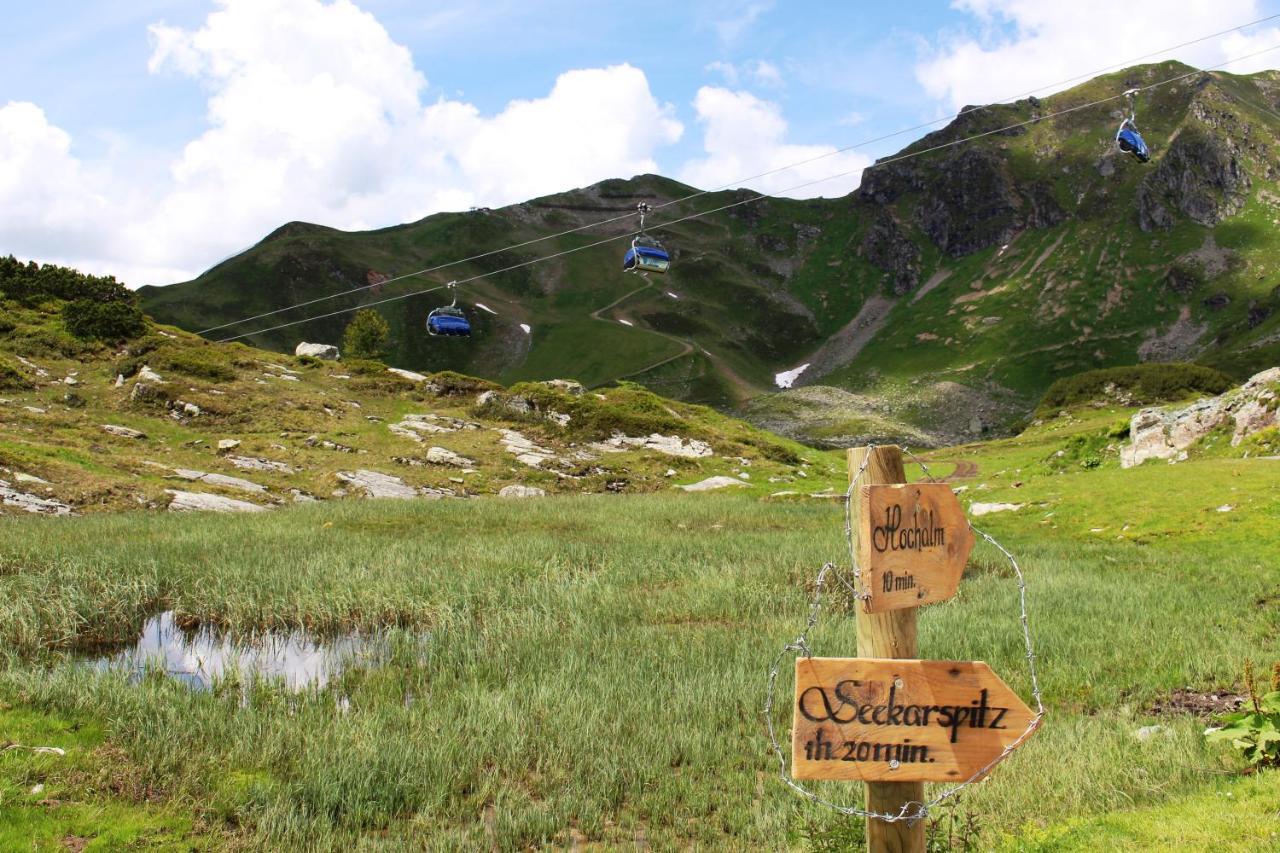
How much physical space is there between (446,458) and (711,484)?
595 inches

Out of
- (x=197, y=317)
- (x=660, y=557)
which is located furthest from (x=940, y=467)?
(x=197, y=317)

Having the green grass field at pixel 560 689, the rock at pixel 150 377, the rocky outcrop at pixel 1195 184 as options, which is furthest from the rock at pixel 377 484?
the rocky outcrop at pixel 1195 184

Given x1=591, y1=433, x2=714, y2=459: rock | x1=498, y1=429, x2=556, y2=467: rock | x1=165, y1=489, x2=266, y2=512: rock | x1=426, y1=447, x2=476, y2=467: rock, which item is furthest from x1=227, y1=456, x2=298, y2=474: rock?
x1=591, y1=433, x2=714, y2=459: rock

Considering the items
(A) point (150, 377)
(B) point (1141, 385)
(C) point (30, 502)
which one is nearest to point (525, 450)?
(A) point (150, 377)

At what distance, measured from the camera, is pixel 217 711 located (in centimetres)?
967

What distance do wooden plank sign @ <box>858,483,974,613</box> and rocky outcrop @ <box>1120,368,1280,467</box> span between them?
33.5 meters

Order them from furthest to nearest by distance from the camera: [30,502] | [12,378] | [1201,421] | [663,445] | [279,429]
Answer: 1. [663,445]
2. [279,429]
3. [12,378]
4. [1201,421]
5. [30,502]

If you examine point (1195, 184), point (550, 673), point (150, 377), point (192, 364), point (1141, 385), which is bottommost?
point (550, 673)

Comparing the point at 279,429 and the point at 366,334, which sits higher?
the point at 366,334

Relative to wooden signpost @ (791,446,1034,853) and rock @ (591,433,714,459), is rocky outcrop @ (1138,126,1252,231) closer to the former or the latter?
rock @ (591,433,714,459)

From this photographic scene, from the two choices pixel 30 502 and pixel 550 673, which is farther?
pixel 30 502

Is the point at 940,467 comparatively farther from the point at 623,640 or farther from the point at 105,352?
the point at 105,352

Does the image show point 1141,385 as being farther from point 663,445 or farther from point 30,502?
point 30,502

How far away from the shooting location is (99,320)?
53.5 meters
